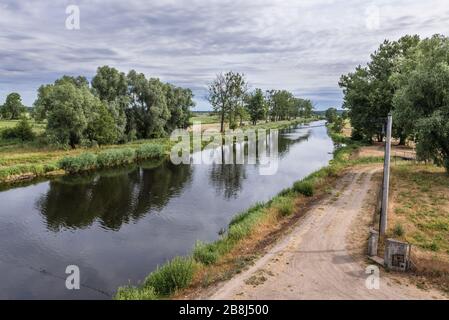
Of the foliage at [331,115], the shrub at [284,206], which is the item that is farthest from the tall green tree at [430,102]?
the foliage at [331,115]

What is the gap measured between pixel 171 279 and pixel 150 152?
127 ft

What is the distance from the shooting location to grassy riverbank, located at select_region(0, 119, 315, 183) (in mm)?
34344

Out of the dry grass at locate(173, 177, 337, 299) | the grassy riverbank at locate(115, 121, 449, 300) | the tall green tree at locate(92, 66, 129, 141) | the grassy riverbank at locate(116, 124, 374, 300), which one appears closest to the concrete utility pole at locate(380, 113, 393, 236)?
the grassy riverbank at locate(115, 121, 449, 300)

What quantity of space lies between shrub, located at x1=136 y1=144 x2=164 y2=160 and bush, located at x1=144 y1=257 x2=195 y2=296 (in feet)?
121

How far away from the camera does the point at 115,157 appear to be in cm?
4322

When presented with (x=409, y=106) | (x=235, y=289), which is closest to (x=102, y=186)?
(x=235, y=289)

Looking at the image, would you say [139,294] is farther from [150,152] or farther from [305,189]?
[150,152]

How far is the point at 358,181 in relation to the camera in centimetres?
2834

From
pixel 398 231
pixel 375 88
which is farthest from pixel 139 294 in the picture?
pixel 375 88

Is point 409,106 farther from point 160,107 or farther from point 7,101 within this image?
point 7,101

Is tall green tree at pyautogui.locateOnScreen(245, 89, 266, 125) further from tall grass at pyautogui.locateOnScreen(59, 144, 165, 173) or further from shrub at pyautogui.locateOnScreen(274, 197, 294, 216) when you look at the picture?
shrub at pyautogui.locateOnScreen(274, 197, 294, 216)

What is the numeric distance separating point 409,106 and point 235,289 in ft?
71.8

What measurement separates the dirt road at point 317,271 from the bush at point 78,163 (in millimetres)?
28350
